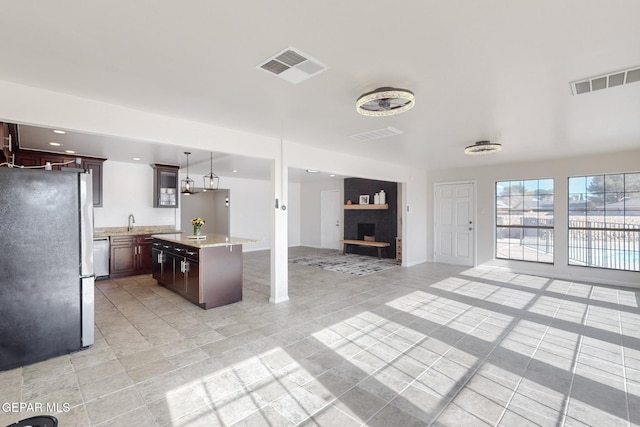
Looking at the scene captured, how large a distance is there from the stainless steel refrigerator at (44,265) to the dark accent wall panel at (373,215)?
7.22 m

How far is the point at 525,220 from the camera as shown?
22.1 ft

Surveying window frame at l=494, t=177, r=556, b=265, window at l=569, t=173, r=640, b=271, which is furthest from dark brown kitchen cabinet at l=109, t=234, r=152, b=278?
window at l=569, t=173, r=640, b=271

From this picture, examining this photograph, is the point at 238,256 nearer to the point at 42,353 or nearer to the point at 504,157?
the point at 42,353

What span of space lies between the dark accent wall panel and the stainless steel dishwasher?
646 centimetres

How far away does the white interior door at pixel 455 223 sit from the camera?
7.38m

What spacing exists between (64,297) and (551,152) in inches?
295

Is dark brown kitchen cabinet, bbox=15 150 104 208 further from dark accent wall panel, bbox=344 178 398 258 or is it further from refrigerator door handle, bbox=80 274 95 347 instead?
dark accent wall panel, bbox=344 178 398 258

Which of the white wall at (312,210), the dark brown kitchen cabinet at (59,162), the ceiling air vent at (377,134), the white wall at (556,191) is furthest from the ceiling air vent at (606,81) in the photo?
the white wall at (312,210)

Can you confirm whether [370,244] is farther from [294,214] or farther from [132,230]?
[132,230]

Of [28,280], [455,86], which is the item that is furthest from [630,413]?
[28,280]

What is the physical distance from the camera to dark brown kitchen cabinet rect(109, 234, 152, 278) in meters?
5.99

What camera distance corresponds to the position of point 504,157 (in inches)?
237

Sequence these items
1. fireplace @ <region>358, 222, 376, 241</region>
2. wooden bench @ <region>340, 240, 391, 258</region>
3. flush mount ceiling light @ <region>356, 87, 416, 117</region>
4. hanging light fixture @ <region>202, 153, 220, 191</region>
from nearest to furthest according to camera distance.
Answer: flush mount ceiling light @ <region>356, 87, 416, 117</region>
hanging light fixture @ <region>202, 153, 220, 191</region>
wooden bench @ <region>340, 240, 391, 258</region>
fireplace @ <region>358, 222, 376, 241</region>

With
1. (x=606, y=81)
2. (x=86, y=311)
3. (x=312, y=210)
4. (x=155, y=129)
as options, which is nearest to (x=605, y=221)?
(x=606, y=81)
